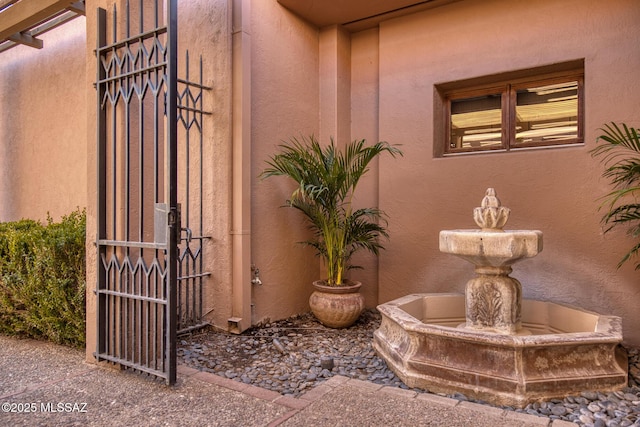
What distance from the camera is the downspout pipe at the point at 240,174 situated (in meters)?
3.91

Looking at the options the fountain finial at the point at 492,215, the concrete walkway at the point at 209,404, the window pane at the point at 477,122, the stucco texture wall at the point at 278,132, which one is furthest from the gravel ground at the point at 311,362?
the window pane at the point at 477,122

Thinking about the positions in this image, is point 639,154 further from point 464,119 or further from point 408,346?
point 408,346

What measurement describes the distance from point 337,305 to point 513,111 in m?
2.62

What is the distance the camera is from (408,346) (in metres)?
2.88

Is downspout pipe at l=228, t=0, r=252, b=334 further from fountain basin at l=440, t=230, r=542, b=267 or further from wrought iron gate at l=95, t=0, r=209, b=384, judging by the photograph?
fountain basin at l=440, t=230, r=542, b=267

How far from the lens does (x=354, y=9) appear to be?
175 inches

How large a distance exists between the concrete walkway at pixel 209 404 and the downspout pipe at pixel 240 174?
42.3 inches

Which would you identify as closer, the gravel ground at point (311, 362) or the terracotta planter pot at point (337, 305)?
the gravel ground at point (311, 362)

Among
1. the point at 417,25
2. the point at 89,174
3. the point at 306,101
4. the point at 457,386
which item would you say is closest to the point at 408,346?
the point at 457,386

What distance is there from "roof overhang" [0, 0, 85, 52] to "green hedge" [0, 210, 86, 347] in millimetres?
2115

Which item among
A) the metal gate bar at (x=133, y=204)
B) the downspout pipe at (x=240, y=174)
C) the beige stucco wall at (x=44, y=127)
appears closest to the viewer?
the metal gate bar at (x=133, y=204)

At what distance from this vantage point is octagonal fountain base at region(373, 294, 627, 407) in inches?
98.2

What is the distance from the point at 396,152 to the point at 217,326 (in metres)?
2.63

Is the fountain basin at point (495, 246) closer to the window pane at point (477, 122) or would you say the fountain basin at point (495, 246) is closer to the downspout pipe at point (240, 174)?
the window pane at point (477, 122)
